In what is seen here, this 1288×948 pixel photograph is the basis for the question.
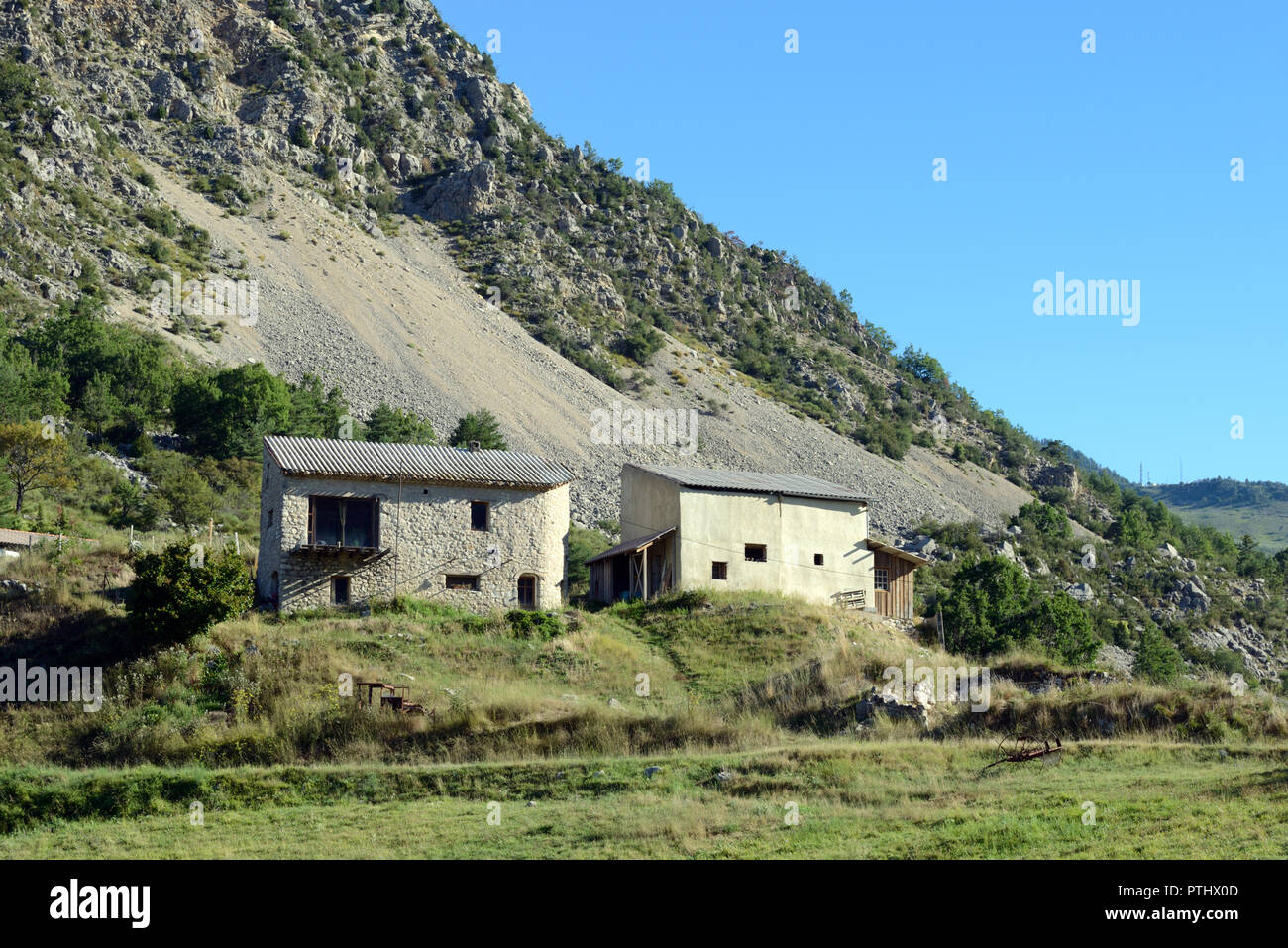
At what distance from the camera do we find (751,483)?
45062 millimetres

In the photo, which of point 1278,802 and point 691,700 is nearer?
point 1278,802

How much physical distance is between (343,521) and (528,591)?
6252 mm

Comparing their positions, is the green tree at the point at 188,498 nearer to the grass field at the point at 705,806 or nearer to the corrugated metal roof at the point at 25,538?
the corrugated metal roof at the point at 25,538

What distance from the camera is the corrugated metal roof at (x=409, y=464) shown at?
122 feet

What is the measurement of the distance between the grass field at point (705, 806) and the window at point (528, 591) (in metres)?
14.3

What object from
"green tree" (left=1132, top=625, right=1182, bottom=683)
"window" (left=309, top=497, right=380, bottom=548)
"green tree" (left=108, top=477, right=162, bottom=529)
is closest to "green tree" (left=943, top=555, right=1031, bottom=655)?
"green tree" (left=1132, top=625, right=1182, bottom=683)

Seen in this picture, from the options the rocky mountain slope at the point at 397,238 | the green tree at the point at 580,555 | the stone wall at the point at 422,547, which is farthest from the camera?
the rocky mountain slope at the point at 397,238

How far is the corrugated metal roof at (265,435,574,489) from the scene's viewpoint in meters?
37.2

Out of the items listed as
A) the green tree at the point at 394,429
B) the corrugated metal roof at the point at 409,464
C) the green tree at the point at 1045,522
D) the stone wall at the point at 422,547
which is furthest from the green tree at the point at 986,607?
the green tree at the point at 1045,522

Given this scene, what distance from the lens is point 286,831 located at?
21.2 meters

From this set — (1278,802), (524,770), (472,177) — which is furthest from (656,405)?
(1278,802)
